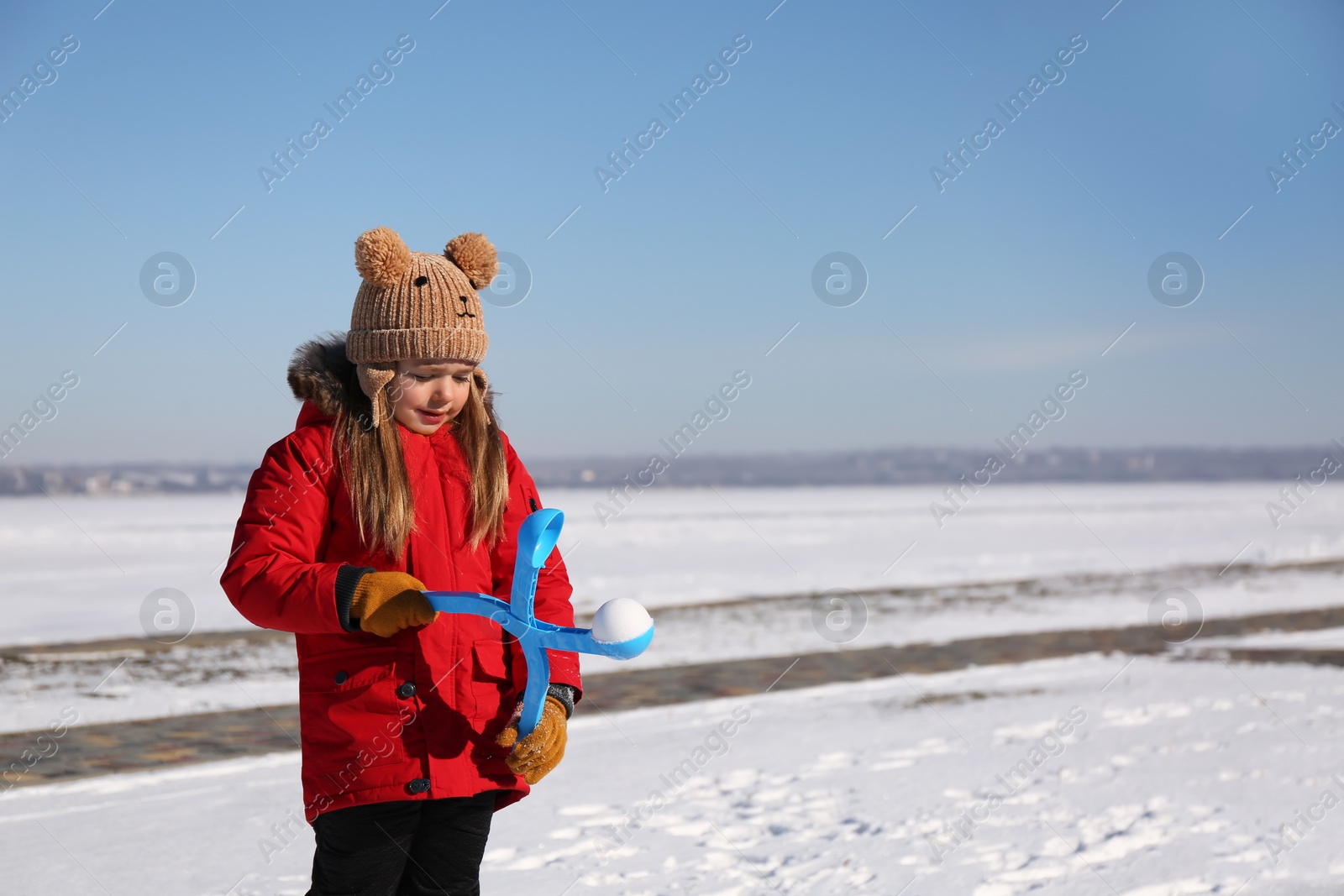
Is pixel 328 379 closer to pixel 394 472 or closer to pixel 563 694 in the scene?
pixel 394 472

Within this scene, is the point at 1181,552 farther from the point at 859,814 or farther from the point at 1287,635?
the point at 859,814

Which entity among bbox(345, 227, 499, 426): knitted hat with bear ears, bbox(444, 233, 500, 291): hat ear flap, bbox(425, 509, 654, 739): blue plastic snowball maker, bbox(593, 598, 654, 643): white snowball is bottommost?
bbox(593, 598, 654, 643): white snowball

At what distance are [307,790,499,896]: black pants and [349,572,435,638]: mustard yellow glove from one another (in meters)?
0.40

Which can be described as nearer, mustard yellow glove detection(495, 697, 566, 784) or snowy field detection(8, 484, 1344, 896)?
mustard yellow glove detection(495, 697, 566, 784)

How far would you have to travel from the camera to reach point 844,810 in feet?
13.9

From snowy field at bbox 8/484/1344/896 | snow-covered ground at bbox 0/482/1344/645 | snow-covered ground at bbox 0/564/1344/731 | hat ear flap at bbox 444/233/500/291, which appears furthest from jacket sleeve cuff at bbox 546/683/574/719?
snow-covered ground at bbox 0/482/1344/645

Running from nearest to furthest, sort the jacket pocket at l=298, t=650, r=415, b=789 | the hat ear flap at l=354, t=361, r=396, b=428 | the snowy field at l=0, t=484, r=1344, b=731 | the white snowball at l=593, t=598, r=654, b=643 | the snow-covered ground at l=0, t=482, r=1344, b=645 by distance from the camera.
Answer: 1. the white snowball at l=593, t=598, r=654, b=643
2. the jacket pocket at l=298, t=650, r=415, b=789
3. the hat ear flap at l=354, t=361, r=396, b=428
4. the snowy field at l=0, t=484, r=1344, b=731
5. the snow-covered ground at l=0, t=482, r=1344, b=645

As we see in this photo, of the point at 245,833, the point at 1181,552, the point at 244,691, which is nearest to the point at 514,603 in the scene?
the point at 245,833

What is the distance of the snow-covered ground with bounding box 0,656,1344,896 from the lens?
357cm

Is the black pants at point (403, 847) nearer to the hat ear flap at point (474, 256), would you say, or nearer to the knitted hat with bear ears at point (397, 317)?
the knitted hat with bear ears at point (397, 317)

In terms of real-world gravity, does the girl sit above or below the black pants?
above

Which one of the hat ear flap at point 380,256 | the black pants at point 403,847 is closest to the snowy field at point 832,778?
the black pants at point 403,847

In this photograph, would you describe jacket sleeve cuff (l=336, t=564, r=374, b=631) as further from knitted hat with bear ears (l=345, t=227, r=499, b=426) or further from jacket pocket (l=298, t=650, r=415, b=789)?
knitted hat with bear ears (l=345, t=227, r=499, b=426)

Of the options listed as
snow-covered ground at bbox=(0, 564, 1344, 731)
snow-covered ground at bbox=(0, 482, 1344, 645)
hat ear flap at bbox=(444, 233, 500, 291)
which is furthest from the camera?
snow-covered ground at bbox=(0, 482, 1344, 645)
